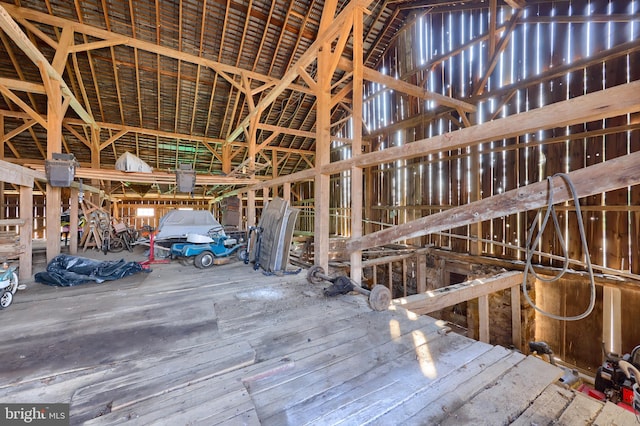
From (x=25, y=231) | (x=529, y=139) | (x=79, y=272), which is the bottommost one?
(x=79, y=272)

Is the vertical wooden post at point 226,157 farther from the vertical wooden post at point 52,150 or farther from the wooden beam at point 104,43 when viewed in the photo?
the vertical wooden post at point 52,150

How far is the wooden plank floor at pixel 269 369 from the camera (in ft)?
4.54

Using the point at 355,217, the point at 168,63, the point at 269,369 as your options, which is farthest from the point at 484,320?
the point at 168,63

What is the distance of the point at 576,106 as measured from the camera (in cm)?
166

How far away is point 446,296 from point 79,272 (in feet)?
18.2

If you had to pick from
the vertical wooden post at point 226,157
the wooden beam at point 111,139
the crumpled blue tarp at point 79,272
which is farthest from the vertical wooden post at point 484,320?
the wooden beam at point 111,139

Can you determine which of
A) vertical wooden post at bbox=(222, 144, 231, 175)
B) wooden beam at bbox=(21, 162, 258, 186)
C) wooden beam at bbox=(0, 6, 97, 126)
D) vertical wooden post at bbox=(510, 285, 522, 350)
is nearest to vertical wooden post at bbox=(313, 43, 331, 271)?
wooden beam at bbox=(21, 162, 258, 186)

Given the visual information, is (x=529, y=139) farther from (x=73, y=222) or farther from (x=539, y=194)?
(x=73, y=222)

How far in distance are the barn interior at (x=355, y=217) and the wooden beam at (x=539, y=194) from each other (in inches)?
0.6

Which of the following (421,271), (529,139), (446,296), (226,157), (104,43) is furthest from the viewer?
(226,157)

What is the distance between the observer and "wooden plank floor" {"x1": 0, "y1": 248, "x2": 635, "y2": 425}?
1384 millimetres

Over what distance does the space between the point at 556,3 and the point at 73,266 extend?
10566mm

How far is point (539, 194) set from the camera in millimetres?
1806

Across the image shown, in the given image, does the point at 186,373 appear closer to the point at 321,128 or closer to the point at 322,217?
the point at 322,217
